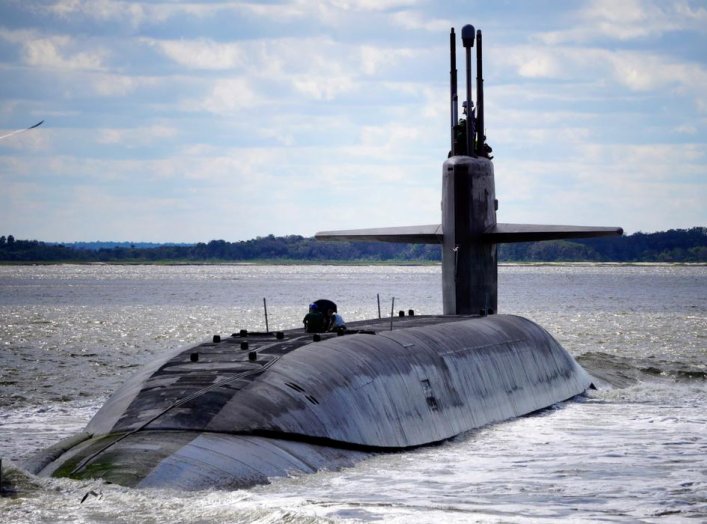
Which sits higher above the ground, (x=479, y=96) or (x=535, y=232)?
(x=479, y=96)

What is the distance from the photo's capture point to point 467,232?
25.6 metres

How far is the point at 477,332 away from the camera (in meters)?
22.6

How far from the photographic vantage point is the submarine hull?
1295cm

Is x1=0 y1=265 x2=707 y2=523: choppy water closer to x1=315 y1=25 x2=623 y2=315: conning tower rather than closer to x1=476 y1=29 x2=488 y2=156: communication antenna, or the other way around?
x1=315 y1=25 x2=623 y2=315: conning tower

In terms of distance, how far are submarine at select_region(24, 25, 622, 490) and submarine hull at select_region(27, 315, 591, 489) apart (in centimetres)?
3

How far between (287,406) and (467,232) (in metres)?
11.6

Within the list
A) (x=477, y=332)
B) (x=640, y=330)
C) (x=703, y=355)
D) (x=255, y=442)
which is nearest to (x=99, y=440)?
(x=255, y=442)

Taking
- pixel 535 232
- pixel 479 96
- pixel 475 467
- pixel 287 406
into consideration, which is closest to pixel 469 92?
pixel 479 96

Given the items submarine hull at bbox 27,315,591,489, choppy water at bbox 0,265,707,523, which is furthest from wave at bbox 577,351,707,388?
submarine hull at bbox 27,315,591,489

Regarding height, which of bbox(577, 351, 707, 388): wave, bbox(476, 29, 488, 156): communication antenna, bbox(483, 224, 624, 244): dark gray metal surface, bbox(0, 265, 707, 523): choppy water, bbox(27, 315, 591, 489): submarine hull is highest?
bbox(476, 29, 488, 156): communication antenna

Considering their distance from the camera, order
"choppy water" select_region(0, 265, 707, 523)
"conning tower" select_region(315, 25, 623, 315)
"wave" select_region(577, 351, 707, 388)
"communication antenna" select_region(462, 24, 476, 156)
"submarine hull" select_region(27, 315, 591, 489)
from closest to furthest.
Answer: "choppy water" select_region(0, 265, 707, 523) < "submarine hull" select_region(27, 315, 591, 489) < "conning tower" select_region(315, 25, 623, 315) < "communication antenna" select_region(462, 24, 476, 156) < "wave" select_region(577, 351, 707, 388)

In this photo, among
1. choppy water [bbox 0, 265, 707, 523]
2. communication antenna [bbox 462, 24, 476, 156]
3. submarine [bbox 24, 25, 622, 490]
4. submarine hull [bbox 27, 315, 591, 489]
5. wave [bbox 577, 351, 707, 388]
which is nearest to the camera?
choppy water [bbox 0, 265, 707, 523]

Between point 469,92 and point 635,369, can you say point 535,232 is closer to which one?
point 469,92

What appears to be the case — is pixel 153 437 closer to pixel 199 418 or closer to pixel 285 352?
pixel 199 418
